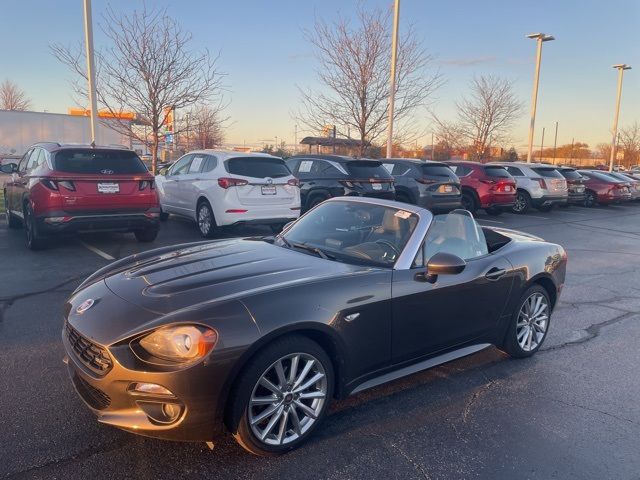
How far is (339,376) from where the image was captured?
3201 mm

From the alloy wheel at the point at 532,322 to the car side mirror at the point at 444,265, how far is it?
4.29 ft

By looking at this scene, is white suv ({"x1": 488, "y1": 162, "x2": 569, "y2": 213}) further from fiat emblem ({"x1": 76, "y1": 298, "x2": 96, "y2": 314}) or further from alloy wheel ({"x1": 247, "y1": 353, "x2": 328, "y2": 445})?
fiat emblem ({"x1": 76, "y1": 298, "x2": 96, "y2": 314})

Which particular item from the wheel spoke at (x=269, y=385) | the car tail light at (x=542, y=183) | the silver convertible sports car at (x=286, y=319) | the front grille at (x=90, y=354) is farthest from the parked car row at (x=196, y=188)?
the front grille at (x=90, y=354)

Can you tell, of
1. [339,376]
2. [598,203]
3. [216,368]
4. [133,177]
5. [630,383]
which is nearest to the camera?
[216,368]

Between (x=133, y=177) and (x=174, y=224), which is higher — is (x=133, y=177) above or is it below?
above

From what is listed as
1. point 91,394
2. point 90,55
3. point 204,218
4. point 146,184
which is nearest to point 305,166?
point 204,218

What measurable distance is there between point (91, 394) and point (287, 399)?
3.56ft

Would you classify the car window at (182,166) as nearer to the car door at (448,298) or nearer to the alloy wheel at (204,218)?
the alloy wheel at (204,218)

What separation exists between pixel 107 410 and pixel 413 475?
1680 mm

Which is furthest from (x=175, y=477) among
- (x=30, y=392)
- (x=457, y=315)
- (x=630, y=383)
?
(x=630, y=383)

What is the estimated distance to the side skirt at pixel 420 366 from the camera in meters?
3.37

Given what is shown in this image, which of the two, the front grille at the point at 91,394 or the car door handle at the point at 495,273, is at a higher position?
the car door handle at the point at 495,273

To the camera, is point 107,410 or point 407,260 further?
point 407,260

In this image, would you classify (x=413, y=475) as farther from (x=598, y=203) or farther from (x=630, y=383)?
(x=598, y=203)
